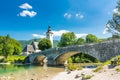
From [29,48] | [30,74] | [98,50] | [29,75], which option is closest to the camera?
[29,75]

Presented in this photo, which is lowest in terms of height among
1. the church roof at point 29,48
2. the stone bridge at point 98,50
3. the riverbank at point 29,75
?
the riverbank at point 29,75

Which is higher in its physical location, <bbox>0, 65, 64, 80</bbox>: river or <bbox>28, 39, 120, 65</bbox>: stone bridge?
<bbox>28, 39, 120, 65</bbox>: stone bridge

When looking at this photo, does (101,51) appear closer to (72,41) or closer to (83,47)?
(83,47)

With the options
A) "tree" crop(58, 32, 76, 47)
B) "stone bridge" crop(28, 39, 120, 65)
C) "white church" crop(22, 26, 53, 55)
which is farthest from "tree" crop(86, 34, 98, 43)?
"stone bridge" crop(28, 39, 120, 65)

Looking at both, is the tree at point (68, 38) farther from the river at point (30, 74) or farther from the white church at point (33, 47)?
the river at point (30, 74)

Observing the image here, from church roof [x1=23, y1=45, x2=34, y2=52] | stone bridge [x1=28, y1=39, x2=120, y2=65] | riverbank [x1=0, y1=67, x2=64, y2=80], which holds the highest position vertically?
church roof [x1=23, y1=45, x2=34, y2=52]

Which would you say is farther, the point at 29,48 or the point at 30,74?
the point at 29,48

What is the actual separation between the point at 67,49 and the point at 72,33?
37.0 m

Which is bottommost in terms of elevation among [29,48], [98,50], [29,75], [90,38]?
[29,75]

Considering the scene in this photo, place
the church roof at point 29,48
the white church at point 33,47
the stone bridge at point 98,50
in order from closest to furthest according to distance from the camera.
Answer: the stone bridge at point 98,50, the white church at point 33,47, the church roof at point 29,48

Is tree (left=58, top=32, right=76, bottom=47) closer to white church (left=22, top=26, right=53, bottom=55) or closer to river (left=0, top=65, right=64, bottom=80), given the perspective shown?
white church (left=22, top=26, right=53, bottom=55)

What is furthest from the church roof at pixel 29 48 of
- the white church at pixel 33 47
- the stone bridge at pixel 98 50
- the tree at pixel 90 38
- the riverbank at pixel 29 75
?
the riverbank at pixel 29 75

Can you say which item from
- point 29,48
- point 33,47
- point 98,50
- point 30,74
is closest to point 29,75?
point 30,74

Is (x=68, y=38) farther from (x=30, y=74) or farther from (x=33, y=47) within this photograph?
(x=30, y=74)
